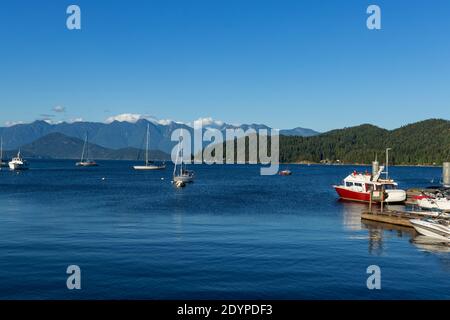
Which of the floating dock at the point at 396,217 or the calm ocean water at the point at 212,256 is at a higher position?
the floating dock at the point at 396,217

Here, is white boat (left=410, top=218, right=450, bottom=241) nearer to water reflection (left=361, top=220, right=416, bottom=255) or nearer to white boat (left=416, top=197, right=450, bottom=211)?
water reflection (left=361, top=220, right=416, bottom=255)

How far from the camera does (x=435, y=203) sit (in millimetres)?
75625

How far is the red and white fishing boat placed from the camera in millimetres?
92812

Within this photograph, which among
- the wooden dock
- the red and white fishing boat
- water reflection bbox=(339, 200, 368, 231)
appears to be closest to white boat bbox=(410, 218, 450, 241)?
the wooden dock

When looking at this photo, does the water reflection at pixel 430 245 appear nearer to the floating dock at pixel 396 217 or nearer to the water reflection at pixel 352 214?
the floating dock at pixel 396 217

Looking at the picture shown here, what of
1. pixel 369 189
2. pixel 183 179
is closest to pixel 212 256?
pixel 369 189

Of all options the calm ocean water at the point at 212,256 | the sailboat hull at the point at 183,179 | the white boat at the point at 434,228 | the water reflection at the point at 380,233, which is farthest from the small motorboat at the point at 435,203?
the sailboat hull at the point at 183,179

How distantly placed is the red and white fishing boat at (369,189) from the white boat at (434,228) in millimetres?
37177

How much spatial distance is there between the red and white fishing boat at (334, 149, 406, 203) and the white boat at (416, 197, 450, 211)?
43.5ft

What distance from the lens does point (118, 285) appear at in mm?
33000

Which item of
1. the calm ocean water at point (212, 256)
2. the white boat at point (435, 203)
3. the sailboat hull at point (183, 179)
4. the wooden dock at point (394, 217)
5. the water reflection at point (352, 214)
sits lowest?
the calm ocean water at point (212, 256)

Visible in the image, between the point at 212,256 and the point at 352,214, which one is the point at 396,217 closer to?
the point at 352,214

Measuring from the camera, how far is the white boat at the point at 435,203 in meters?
74.6
